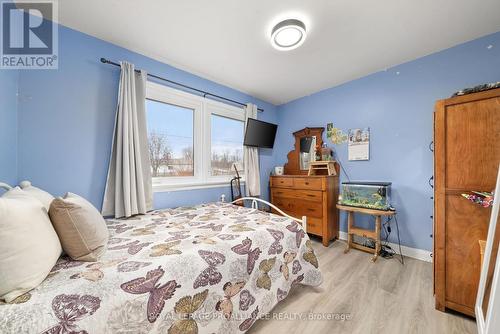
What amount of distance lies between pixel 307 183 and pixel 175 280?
2312mm

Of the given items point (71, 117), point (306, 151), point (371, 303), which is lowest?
point (371, 303)

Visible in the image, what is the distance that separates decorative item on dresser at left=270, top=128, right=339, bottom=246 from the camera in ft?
8.95

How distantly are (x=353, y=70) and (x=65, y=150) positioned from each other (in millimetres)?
3418

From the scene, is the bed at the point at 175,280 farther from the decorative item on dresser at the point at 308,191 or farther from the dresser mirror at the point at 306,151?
the dresser mirror at the point at 306,151

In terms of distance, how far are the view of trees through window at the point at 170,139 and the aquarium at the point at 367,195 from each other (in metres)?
2.24

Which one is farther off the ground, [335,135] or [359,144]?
[335,135]

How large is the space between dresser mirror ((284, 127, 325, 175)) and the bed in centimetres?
174

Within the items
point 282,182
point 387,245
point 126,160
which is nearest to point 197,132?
point 126,160

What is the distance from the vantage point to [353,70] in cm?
256

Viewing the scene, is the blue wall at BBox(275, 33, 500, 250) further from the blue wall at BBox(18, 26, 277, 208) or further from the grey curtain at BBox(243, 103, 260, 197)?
the blue wall at BBox(18, 26, 277, 208)

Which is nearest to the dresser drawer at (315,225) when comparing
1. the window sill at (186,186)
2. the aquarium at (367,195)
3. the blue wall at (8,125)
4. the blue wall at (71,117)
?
the aquarium at (367,195)

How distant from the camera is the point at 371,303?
5.19ft

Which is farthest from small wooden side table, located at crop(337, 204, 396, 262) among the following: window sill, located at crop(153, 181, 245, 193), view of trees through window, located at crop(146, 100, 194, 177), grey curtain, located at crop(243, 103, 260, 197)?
view of trees through window, located at crop(146, 100, 194, 177)

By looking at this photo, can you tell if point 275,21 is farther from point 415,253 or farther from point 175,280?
point 415,253
